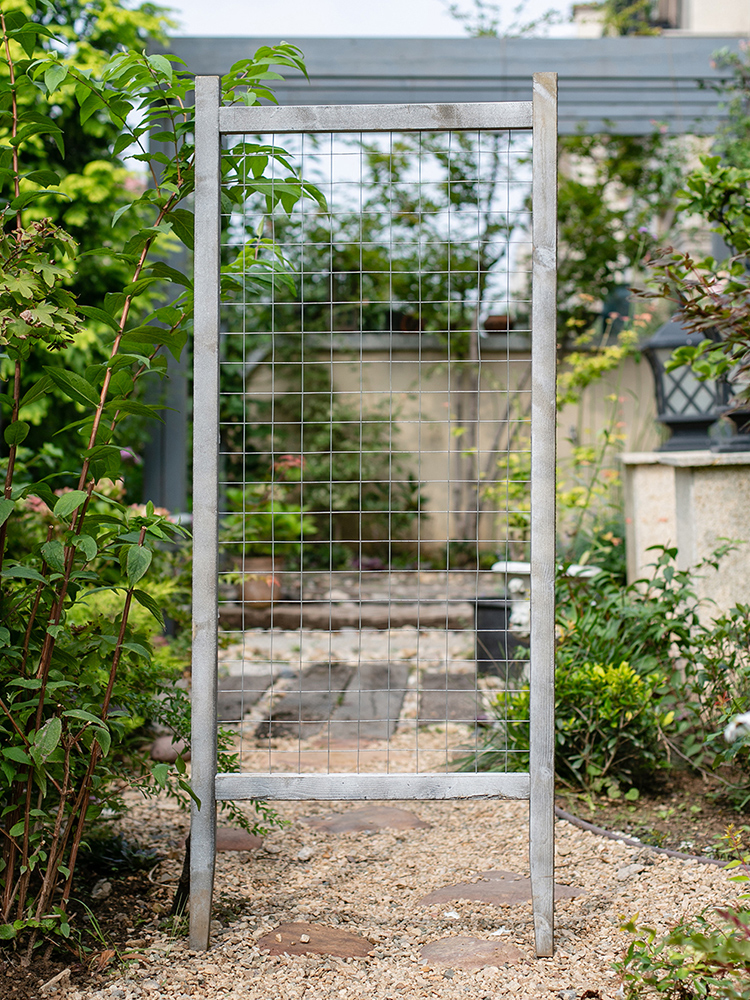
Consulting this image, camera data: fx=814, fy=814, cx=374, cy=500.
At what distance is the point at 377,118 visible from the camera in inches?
65.8

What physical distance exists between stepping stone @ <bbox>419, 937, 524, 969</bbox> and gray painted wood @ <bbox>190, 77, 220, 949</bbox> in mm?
465

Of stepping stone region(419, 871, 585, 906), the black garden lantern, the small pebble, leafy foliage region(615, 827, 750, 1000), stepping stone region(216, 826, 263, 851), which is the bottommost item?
stepping stone region(216, 826, 263, 851)

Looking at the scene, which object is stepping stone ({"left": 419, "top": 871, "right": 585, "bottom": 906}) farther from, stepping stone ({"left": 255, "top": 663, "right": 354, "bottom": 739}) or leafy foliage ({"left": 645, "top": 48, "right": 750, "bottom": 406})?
leafy foliage ({"left": 645, "top": 48, "right": 750, "bottom": 406})

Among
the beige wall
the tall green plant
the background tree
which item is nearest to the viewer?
the tall green plant

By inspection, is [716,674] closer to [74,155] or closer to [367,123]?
[367,123]

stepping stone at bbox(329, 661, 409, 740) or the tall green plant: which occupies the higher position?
the tall green plant

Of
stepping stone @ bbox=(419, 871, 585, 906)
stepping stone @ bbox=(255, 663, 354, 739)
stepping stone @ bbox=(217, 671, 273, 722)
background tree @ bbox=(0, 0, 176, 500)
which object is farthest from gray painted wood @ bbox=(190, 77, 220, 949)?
background tree @ bbox=(0, 0, 176, 500)

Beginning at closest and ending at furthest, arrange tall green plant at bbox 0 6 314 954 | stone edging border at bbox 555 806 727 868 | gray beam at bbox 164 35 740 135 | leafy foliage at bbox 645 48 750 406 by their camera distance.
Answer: tall green plant at bbox 0 6 314 954 → stone edging border at bbox 555 806 727 868 → leafy foliage at bbox 645 48 750 406 → gray beam at bbox 164 35 740 135

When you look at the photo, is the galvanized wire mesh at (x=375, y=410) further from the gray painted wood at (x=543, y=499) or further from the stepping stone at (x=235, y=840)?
the gray painted wood at (x=543, y=499)

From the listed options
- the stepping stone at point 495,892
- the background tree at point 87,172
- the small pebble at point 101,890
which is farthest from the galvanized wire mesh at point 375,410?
the small pebble at point 101,890

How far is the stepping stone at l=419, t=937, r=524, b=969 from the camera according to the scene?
1600 millimetres

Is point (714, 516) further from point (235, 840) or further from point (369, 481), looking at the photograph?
point (235, 840)

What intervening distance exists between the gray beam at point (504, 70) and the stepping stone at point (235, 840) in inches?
165

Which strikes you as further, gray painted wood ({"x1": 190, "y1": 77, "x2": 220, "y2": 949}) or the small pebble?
the small pebble
